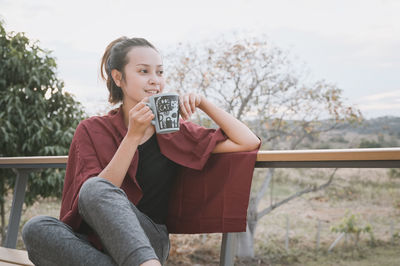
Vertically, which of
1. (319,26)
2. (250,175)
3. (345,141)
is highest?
(319,26)

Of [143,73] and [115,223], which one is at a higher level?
[143,73]

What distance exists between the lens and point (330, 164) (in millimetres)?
1038

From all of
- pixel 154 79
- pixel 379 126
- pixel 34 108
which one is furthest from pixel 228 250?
pixel 379 126

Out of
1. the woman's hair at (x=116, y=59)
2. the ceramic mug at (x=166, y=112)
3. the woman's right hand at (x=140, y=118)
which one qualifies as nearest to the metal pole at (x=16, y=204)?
the woman's hair at (x=116, y=59)

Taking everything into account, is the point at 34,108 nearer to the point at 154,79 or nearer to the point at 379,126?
the point at 154,79

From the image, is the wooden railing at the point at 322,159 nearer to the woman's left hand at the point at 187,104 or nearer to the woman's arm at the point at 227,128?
the woman's arm at the point at 227,128

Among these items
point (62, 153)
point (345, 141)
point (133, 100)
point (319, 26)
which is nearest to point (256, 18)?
point (319, 26)

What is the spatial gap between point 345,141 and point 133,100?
161 inches

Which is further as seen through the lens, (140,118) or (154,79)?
(154,79)

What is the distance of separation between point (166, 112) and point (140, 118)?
9cm

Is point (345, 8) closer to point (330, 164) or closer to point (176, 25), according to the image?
point (176, 25)

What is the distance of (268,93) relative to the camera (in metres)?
4.60

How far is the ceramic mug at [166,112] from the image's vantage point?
1121 millimetres

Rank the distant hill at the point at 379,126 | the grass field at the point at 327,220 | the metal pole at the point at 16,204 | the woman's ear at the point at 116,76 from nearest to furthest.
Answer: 1. the woman's ear at the point at 116,76
2. the metal pole at the point at 16,204
3. the distant hill at the point at 379,126
4. the grass field at the point at 327,220
